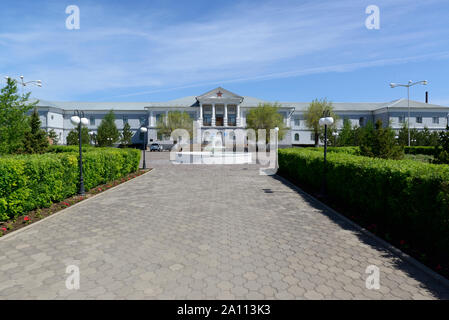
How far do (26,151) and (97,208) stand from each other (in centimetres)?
1880

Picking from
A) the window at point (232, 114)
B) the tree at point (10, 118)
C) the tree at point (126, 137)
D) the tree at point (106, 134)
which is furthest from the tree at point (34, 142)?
the window at point (232, 114)

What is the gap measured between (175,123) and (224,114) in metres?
10.3

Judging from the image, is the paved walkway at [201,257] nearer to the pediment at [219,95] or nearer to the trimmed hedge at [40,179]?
the trimmed hedge at [40,179]

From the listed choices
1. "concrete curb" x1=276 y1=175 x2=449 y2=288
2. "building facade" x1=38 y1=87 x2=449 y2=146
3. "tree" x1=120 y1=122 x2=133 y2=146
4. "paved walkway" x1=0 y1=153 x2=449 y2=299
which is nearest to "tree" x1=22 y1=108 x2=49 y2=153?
"paved walkway" x1=0 y1=153 x2=449 y2=299

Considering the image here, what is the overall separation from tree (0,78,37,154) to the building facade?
4136 cm

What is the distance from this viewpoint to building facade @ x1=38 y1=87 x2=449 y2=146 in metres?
56.2

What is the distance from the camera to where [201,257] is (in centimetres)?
486

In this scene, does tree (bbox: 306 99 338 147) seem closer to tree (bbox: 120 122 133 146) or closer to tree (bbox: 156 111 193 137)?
tree (bbox: 156 111 193 137)

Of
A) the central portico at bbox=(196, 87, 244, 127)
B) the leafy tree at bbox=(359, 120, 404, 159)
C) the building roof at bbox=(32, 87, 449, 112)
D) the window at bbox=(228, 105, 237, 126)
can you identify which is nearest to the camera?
the leafy tree at bbox=(359, 120, 404, 159)

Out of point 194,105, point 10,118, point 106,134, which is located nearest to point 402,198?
point 10,118

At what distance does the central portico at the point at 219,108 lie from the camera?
5603 cm

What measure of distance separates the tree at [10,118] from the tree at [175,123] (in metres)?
Result: 38.5

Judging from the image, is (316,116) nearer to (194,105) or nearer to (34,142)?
(194,105)
